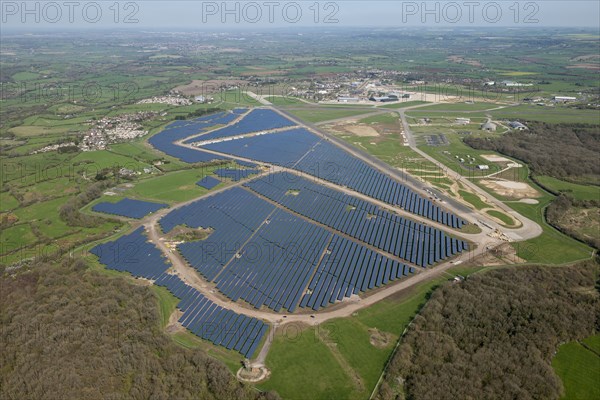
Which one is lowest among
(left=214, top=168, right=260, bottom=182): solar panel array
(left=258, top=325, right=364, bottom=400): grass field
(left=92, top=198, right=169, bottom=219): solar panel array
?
(left=258, top=325, right=364, bottom=400): grass field

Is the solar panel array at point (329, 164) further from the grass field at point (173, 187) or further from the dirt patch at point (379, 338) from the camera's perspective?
the dirt patch at point (379, 338)

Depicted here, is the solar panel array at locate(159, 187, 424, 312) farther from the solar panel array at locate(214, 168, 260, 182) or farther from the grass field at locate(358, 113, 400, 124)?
the grass field at locate(358, 113, 400, 124)

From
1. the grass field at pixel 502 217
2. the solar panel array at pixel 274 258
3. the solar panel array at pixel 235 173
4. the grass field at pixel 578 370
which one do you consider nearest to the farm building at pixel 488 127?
the grass field at pixel 502 217

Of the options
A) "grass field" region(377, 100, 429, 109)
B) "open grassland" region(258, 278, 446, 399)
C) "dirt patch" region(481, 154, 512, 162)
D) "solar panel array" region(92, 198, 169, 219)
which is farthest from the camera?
"grass field" region(377, 100, 429, 109)

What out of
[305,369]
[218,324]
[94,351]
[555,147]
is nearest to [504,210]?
[555,147]

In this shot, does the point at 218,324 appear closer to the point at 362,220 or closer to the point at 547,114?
the point at 362,220

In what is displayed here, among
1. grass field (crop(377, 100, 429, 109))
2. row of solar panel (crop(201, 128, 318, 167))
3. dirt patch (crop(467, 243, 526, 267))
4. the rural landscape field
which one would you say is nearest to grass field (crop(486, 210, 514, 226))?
the rural landscape field

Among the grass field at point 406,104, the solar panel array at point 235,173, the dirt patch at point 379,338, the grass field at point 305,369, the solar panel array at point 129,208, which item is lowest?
the grass field at point 305,369
